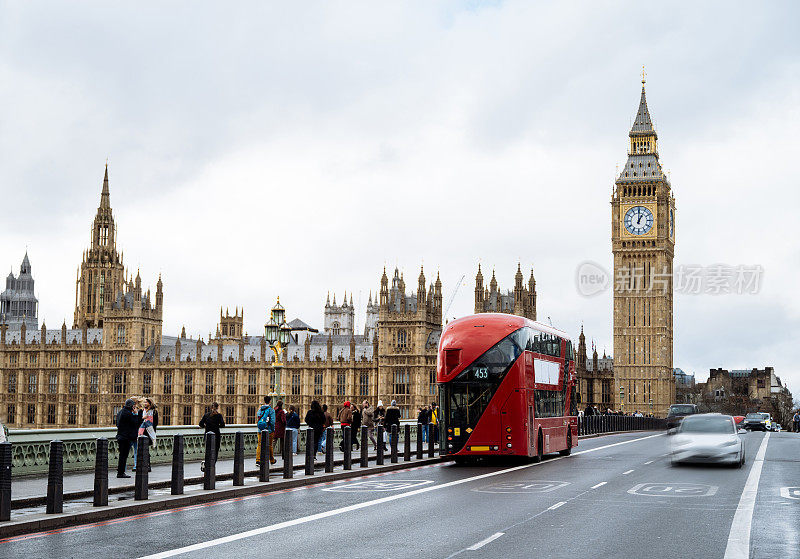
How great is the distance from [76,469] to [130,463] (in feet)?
5.75

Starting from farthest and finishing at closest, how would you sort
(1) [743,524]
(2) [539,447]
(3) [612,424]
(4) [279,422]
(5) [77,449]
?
(3) [612,424] < (2) [539,447] < (4) [279,422] < (5) [77,449] < (1) [743,524]

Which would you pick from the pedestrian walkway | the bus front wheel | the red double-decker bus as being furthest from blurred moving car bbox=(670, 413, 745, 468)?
the pedestrian walkway

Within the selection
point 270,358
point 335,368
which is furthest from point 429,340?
point 270,358

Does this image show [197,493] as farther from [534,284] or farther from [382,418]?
[534,284]

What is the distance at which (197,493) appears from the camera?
762 inches

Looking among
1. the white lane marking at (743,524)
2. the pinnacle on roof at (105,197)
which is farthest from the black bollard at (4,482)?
the pinnacle on roof at (105,197)

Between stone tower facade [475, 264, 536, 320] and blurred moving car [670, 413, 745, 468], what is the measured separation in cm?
7233

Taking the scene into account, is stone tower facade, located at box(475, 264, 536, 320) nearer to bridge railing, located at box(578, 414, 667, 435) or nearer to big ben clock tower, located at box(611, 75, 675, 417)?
bridge railing, located at box(578, 414, 667, 435)

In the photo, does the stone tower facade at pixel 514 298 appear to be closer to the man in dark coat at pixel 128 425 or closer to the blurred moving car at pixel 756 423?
the blurred moving car at pixel 756 423

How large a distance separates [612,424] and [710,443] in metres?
42.5

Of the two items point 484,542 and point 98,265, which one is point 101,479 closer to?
point 484,542

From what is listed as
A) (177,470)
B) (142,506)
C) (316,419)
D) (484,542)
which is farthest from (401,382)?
(484,542)

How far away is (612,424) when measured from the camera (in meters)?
70.1

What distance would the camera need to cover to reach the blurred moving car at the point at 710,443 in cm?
2827
